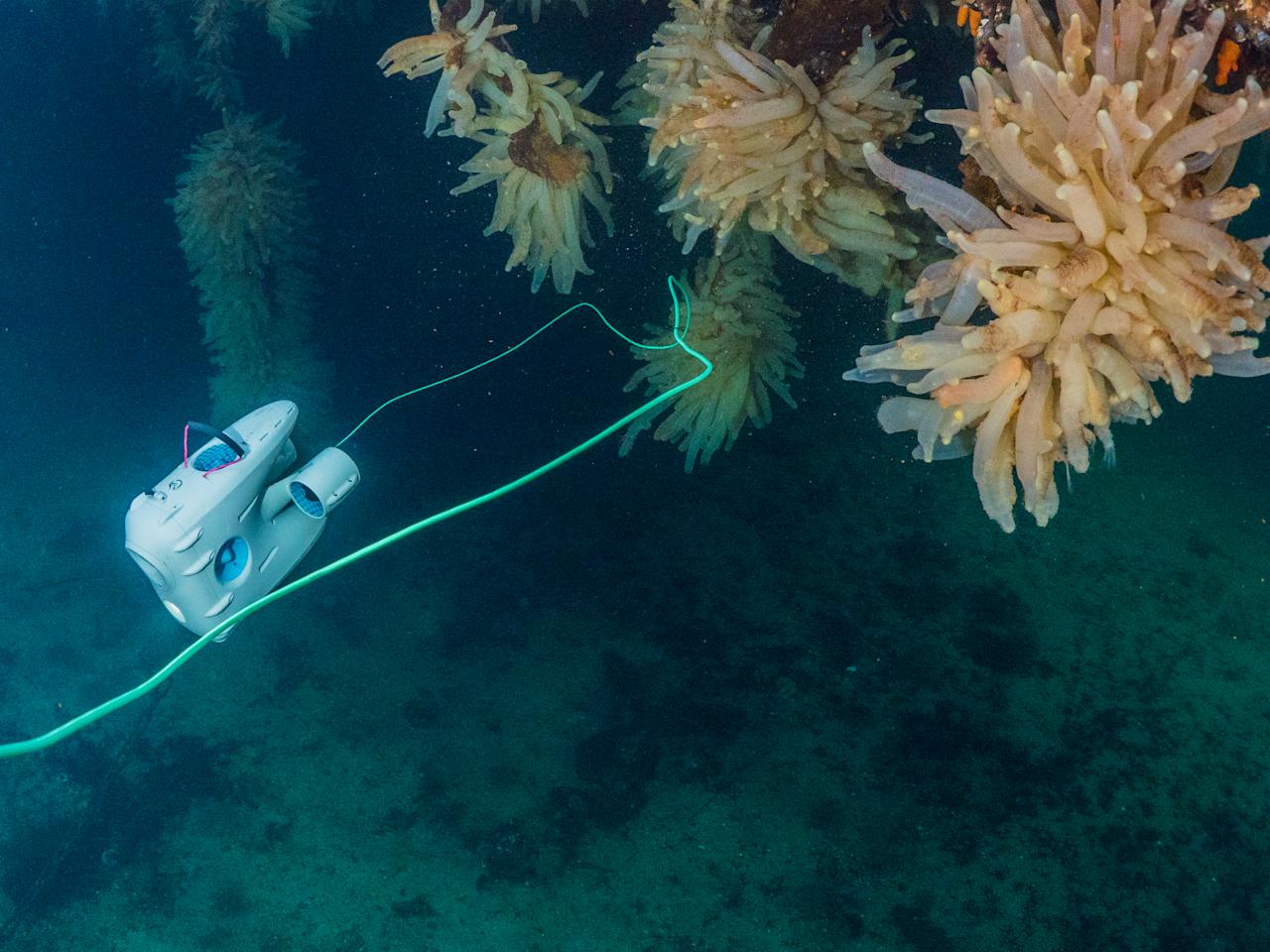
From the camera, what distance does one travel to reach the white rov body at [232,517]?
297 centimetres

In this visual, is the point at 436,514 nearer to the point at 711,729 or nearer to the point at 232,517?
the point at 232,517

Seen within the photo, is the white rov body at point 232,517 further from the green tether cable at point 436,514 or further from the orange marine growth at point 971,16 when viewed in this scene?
the orange marine growth at point 971,16

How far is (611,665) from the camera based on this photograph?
336cm

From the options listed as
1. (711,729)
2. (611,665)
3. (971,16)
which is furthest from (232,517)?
(971,16)

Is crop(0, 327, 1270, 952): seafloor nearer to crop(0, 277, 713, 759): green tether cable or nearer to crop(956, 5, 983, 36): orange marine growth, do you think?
crop(0, 277, 713, 759): green tether cable

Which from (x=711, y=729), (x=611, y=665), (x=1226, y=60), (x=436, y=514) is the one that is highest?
(x=1226, y=60)

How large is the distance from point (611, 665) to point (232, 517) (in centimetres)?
158

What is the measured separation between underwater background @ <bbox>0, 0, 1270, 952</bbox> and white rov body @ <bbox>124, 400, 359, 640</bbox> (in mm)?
371

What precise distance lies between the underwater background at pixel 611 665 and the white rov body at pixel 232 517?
371 millimetres

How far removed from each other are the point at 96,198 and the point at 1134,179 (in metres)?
4.85

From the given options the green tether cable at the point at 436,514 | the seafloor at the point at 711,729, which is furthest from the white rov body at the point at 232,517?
the seafloor at the point at 711,729

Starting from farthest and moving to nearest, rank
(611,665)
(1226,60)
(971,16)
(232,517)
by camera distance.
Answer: (611,665), (232,517), (971,16), (1226,60)

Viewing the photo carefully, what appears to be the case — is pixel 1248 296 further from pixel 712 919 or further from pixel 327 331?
pixel 327 331

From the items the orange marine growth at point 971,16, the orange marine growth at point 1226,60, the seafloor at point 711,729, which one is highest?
the orange marine growth at point 971,16
